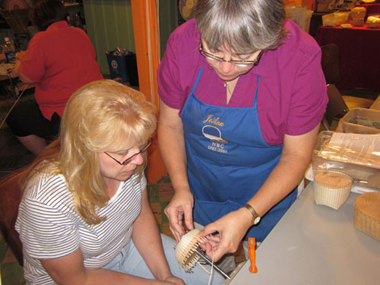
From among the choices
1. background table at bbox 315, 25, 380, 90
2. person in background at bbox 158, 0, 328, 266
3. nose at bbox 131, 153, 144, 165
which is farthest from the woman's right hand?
background table at bbox 315, 25, 380, 90

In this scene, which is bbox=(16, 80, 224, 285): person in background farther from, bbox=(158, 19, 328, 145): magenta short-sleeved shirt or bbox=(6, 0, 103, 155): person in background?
bbox=(6, 0, 103, 155): person in background

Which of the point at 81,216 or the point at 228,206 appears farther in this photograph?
the point at 228,206

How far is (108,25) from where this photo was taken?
502cm

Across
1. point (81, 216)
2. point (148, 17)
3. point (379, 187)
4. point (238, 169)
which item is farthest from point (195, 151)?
point (148, 17)

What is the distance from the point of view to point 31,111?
2680mm

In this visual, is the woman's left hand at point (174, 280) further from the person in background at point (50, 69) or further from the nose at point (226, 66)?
the person in background at point (50, 69)

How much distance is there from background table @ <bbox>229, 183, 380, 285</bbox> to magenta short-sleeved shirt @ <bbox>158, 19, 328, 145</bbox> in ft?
1.03

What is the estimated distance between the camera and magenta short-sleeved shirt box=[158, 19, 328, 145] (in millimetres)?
999

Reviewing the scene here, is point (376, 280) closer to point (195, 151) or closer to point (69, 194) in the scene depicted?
point (195, 151)

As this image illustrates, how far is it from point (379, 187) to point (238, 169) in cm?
58

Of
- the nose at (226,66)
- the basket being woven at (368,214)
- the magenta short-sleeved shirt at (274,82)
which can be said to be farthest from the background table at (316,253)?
the nose at (226,66)

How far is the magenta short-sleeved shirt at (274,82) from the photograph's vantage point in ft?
3.28

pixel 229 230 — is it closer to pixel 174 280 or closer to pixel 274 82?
pixel 174 280

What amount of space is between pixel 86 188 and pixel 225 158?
530 millimetres
